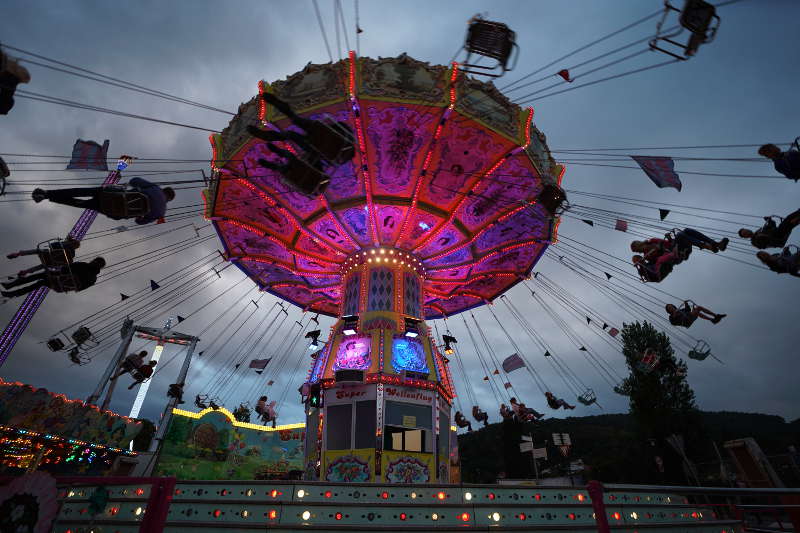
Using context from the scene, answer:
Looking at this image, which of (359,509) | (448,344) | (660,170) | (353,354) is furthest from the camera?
(448,344)

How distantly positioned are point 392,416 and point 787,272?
11054mm

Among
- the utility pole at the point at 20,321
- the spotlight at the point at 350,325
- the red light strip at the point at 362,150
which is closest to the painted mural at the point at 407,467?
the spotlight at the point at 350,325

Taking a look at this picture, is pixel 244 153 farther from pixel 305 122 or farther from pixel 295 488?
pixel 295 488

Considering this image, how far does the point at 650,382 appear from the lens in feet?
93.4

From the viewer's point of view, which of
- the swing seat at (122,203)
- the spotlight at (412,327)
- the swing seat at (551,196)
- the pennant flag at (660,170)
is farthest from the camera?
the spotlight at (412,327)

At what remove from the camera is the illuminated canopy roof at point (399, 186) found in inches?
463

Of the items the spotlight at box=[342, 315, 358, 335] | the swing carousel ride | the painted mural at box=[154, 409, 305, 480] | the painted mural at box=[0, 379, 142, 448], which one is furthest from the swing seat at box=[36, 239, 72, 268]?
the painted mural at box=[154, 409, 305, 480]

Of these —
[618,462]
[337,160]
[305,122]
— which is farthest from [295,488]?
[618,462]

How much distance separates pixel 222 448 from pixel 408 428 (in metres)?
21.3

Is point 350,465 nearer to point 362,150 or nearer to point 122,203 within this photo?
point 122,203

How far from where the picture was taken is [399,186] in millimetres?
14578

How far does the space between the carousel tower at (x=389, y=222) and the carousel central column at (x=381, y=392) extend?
0.05 metres

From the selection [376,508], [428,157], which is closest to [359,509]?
[376,508]

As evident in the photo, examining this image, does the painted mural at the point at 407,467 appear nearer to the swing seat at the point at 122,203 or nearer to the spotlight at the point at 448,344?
the spotlight at the point at 448,344
